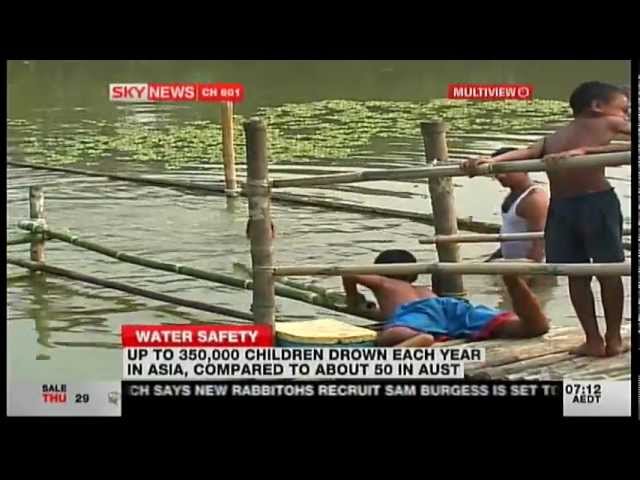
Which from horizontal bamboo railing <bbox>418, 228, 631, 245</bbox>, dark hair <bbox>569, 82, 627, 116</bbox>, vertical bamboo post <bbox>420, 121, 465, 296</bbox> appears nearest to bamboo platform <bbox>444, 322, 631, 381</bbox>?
vertical bamboo post <bbox>420, 121, 465, 296</bbox>

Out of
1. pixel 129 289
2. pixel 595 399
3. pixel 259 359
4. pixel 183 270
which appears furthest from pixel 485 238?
pixel 129 289

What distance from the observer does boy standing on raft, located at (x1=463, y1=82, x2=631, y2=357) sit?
4988mm

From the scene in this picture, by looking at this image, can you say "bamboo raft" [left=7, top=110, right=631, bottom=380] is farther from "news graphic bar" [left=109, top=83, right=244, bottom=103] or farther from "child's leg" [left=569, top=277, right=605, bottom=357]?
"news graphic bar" [left=109, top=83, right=244, bottom=103]

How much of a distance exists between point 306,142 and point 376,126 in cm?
34

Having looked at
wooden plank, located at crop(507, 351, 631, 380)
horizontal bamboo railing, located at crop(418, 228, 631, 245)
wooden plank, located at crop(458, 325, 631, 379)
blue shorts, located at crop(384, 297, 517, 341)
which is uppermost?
horizontal bamboo railing, located at crop(418, 228, 631, 245)

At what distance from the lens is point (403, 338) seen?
5105 mm

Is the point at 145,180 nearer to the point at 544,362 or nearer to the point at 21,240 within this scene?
the point at 21,240

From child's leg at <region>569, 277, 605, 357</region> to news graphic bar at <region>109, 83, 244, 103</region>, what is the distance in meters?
1.51

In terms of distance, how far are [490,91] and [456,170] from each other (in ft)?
1.26

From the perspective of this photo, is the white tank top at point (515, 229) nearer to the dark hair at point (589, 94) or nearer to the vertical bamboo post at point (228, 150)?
the dark hair at point (589, 94)

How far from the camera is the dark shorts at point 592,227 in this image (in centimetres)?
502

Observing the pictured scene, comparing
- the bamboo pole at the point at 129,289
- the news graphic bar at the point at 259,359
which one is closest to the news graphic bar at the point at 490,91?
the news graphic bar at the point at 259,359

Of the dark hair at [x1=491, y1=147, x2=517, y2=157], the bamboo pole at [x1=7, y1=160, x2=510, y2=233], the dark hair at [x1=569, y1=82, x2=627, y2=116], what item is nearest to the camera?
the dark hair at [x1=569, y1=82, x2=627, y2=116]
